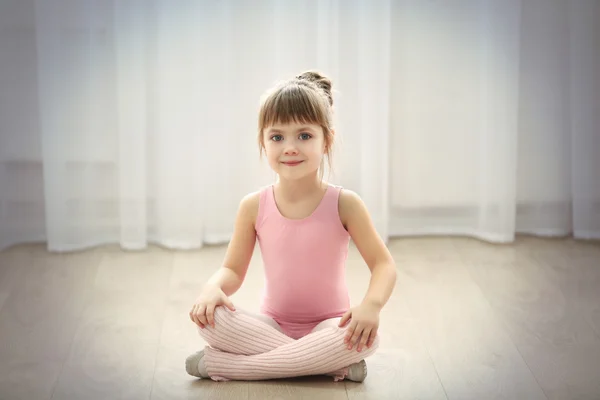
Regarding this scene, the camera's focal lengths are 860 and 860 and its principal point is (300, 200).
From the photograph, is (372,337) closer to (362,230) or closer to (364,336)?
(364,336)

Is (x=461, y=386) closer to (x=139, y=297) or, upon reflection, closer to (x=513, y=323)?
(x=513, y=323)

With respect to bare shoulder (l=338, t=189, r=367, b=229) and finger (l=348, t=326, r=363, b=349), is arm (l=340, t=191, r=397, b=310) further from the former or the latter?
finger (l=348, t=326, r=363, b=349)

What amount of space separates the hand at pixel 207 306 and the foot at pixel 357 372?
0.77 feet

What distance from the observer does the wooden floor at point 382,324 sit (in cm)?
151

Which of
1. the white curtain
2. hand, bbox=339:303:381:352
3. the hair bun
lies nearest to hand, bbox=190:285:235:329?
hand, bbox=339:303:381:352

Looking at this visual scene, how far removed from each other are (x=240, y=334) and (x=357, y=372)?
0.22 metres

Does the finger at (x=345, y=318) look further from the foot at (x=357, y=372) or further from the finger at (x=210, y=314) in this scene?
the finger at (x=210, y=314)

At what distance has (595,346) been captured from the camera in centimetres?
169

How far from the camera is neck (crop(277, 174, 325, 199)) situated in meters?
1.59

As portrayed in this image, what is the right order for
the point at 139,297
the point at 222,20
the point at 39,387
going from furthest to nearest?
1. the point at 222,20
2. the point at 139,297
3. the point at 39,387

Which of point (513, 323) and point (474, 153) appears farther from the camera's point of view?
point (474, 153)

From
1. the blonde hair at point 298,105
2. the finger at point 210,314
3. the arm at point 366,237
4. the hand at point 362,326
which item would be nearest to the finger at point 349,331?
the hand at point 362,326

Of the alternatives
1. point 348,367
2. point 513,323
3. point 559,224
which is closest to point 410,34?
point 559,224

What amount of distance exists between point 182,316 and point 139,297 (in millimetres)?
163
